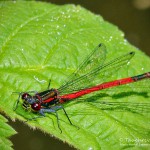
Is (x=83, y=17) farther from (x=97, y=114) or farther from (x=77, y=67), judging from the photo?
(x=97, y=114)

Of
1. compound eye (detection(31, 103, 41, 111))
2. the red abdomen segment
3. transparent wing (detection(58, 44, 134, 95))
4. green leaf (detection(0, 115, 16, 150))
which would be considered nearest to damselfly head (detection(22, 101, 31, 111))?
compound eye (detection(31, 103, 41, 111))

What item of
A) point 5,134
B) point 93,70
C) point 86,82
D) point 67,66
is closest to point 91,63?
point 93,70

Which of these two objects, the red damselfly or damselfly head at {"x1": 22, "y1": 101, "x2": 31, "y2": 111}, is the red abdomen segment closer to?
the red damselfly

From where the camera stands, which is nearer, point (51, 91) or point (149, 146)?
point (149, 146)

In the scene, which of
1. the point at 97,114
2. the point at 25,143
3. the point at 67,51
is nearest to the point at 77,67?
the point at 67,51

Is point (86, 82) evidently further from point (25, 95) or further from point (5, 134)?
point (5, 134)

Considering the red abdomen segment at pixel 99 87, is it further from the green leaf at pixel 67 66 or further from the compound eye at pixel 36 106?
the compound eye at pixel 36 106
